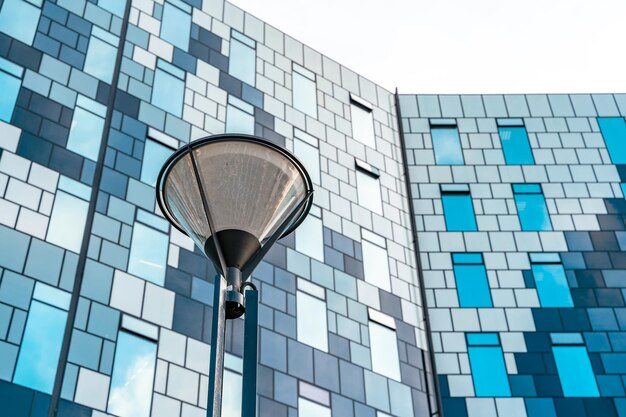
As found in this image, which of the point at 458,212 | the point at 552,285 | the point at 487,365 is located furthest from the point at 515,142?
the point at 487,365

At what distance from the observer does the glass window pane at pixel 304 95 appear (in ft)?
107

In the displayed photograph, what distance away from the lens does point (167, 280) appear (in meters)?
24.0

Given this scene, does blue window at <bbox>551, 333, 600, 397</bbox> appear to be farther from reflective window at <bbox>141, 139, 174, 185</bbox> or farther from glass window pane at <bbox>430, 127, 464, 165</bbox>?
reflective window at <bbox>141, 139, 174, 185</bbox>

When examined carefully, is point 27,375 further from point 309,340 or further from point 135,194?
point 309,340

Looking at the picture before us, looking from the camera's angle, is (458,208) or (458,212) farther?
(458,208)

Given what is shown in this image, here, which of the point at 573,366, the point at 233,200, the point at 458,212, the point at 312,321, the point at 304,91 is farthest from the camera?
the point at 458,212

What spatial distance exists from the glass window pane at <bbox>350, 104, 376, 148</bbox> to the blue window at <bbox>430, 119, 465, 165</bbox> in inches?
111

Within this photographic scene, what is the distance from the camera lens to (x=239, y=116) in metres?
30.0

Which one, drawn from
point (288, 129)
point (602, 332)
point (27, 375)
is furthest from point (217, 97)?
point (602, 332)

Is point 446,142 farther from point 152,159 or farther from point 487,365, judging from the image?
point 152,159

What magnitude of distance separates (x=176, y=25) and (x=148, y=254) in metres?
9.92

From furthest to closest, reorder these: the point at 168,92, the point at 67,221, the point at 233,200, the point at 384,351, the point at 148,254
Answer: the point at 168,92 → the point at 384,351 → the point at 148,254 → the point at 67,221 → the point at 233,200

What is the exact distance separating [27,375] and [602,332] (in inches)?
755

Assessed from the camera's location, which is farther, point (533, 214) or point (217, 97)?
point (533, 214)
